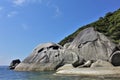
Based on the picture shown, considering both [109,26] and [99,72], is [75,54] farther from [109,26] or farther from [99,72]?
[109,26]

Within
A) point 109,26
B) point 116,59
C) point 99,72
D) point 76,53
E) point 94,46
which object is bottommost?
point 99,72

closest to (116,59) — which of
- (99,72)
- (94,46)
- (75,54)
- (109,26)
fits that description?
(99,72)

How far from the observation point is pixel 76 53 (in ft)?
154

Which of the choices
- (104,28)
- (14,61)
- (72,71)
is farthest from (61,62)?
(104,28)

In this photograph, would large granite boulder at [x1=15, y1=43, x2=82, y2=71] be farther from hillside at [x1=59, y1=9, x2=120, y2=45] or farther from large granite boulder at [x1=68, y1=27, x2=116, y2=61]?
hillside at [x1=59, y1=9, x2=120, y2=45]

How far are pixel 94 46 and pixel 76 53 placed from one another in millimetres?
3502

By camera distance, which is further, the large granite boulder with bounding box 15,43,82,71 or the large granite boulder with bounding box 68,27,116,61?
the large granite boulder with bounding box 15,43,82,71

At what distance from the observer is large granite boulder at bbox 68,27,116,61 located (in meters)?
44.1

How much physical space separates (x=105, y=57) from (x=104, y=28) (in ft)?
138

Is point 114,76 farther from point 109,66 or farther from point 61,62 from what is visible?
point 61,62

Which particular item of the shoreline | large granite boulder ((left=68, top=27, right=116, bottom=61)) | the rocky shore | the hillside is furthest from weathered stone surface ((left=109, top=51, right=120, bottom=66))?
the hillside

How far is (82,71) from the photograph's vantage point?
33031 mm

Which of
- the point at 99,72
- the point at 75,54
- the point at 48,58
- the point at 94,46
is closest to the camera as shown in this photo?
the point at 99,72

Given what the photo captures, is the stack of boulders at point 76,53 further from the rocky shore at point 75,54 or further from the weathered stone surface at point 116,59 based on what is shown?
the weathered stone surface at point 116,59
